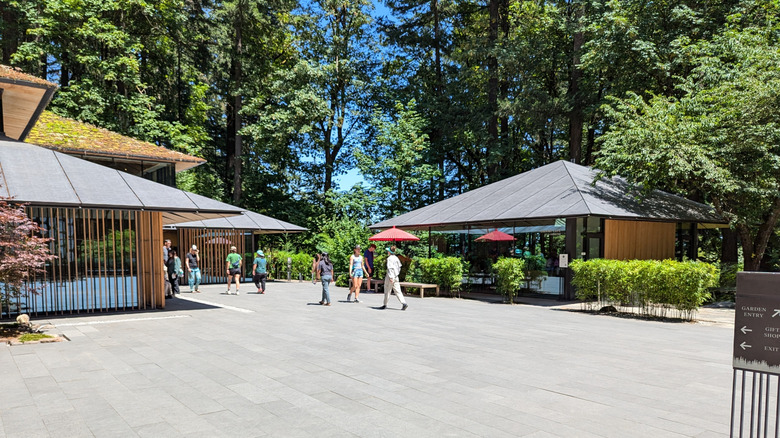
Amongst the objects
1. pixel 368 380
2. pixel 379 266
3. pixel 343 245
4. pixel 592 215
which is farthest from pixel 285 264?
pixel 368 380

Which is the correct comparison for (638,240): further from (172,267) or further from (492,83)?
(172,267)

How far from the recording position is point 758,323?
11.2ft

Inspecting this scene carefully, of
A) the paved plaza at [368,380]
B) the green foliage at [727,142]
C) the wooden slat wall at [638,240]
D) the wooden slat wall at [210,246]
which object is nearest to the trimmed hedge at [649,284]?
the paved plaza at [368,380]

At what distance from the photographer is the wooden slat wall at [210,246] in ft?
80.5

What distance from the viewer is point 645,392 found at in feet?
18.1

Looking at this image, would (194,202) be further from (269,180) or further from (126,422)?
(269,180)

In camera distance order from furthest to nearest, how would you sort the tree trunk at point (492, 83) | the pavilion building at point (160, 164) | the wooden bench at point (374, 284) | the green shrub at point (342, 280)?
the tree trunk at point (492, 83) → the green shrub at point (342, 280) → the wooden bench at point (374, 284) → the pavilion building at point (160, 164)

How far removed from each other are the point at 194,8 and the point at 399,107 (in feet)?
48.2

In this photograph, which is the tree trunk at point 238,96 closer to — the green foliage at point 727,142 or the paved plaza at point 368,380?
the paved plaza at point 368,380

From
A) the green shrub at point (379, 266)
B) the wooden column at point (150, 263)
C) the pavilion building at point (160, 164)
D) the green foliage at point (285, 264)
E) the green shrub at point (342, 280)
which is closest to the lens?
the wooden column at point (150, 263)

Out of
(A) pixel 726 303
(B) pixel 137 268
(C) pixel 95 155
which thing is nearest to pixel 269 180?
(C) pixel 95 155

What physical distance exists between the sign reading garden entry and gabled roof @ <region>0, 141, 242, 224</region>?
433 inches

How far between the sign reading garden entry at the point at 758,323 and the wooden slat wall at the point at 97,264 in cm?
1268

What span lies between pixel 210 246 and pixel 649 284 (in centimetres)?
2013
